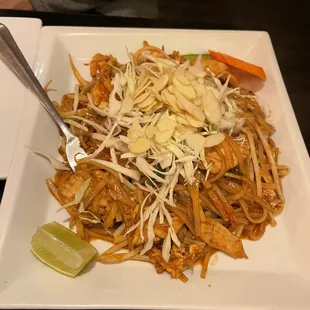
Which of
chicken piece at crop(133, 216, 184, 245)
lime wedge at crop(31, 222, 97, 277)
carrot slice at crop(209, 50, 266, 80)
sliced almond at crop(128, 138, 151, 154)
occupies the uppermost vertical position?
carrot slice at crop(209, 50, 266, 80)

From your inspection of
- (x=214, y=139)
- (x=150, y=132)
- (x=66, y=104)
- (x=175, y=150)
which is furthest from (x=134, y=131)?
(x=66, y=104)

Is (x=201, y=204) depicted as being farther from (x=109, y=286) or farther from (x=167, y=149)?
(x=109, y=286)

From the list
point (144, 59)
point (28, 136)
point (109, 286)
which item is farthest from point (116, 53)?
point (109, 286)

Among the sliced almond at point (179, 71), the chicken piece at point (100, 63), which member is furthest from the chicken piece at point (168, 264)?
the chicken piece at point (100, 63)

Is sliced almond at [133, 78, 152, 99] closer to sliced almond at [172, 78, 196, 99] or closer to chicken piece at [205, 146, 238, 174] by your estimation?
sliced almond at [172, 78, 196, 99]

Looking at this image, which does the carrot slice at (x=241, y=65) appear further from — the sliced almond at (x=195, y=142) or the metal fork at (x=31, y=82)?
the metal fork at (x=31, y=82)

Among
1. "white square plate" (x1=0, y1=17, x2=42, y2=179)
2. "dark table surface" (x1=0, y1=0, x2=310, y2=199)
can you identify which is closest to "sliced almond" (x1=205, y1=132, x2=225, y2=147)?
"white square plate" (x1=0, y1=17, x2=42, y2=179)
